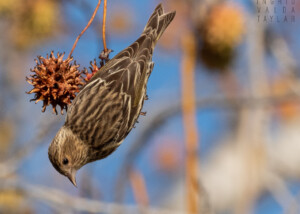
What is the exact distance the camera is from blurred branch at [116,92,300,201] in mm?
3629

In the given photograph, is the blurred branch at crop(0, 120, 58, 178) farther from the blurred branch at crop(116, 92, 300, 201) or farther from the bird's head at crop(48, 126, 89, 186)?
the blurred branch at crop(116, 92, 300, 201)

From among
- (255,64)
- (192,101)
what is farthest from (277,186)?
(192,101)

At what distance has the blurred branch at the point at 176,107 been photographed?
3629 mm

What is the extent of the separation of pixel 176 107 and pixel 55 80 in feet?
4.67

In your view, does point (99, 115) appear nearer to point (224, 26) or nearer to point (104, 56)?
point (104, 56)

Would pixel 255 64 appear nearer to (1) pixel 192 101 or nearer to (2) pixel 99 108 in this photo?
(1) pixel 192 101

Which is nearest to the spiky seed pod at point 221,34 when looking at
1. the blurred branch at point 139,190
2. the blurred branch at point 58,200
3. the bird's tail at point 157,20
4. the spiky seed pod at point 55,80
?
the bird's tail at point 157,20

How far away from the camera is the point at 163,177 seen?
7.30 metres

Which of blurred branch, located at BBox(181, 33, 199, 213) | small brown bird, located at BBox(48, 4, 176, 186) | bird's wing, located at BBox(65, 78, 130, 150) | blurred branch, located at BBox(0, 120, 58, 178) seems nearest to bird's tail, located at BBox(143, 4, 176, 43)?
small brown bird, located at BBox(48, 4, 176, 186)

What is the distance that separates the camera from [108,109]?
10.1 ft

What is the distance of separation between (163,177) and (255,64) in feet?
12.4

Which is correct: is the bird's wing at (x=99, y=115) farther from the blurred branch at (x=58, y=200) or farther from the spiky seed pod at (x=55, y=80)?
the blurred branch at (x=58, y=200)

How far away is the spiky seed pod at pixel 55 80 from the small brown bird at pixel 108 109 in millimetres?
349

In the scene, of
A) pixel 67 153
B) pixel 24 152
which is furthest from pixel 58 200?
pixel 67 153
